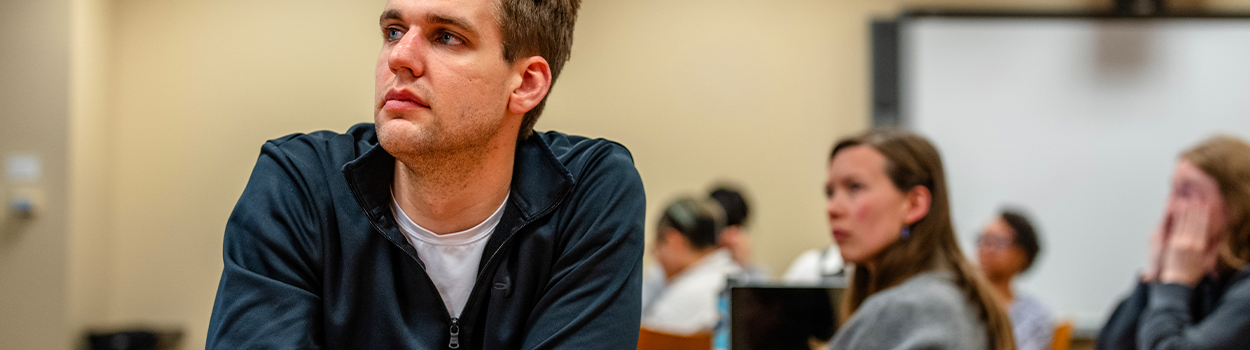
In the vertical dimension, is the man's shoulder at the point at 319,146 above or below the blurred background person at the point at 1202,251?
above

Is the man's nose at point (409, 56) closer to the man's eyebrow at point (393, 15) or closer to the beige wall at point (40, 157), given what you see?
the man's eyebrow at point (393, 15)

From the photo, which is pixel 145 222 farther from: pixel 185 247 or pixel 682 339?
pixel 682 339

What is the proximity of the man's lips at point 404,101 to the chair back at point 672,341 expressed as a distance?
1258 mm

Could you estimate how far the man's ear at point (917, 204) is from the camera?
5.74ft

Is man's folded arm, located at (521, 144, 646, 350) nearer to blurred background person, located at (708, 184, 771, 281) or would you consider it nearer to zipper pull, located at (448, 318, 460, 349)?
zipper pull, located at (448, 318, 460, 349)

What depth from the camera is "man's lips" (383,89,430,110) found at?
44.6 inches

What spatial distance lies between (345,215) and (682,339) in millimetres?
1220

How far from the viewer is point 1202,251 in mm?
2189

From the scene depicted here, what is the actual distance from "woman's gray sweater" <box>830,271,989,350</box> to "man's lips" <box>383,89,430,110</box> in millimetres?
920

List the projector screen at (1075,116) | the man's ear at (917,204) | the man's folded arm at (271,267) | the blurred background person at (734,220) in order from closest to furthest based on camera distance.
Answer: the man's folded arm at (271,267) < the man's ear at (917,204) < the blurred background person at (734,220) < the projector screen at (1075,116)

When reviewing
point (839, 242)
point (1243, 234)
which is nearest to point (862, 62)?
point (1243, 234)

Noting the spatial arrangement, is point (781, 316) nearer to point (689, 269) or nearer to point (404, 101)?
point (404, 101)

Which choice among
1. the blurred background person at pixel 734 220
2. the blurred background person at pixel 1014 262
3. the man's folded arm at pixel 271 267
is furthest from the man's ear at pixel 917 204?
the blurred background person at pixel 734 220

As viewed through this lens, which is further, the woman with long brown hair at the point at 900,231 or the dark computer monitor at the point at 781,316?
the dark computer monitor at the point at 781,316
